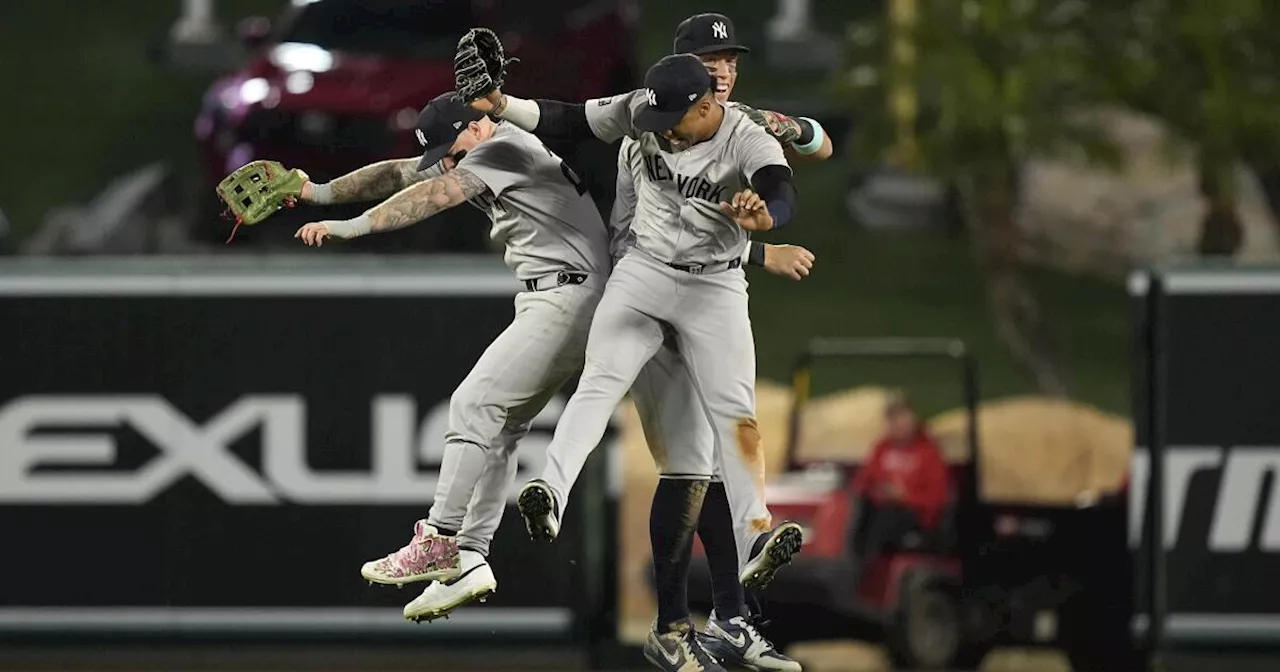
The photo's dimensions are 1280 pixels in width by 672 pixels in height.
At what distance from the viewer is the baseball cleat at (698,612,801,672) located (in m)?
5.67

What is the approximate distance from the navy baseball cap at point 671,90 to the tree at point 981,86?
59.0ft

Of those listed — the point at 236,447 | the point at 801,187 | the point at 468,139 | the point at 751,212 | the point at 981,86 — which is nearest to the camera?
the point at 751,212

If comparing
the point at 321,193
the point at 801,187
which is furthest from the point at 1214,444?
the point at 321,193

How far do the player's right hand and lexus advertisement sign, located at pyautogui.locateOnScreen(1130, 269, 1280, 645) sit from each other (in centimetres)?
1089

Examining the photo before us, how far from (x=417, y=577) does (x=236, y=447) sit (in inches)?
414

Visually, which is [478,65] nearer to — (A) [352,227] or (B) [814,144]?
(A) [352,227]

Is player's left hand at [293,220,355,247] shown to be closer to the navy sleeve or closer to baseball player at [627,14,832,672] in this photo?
baseball player at [627,14,832,672]

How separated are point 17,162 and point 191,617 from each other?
11705mm

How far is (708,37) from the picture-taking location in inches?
205

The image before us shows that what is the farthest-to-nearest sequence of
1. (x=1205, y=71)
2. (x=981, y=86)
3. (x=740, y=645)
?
(x=1205, y=71)
(x=981, y=86)
(x=740, y=645)

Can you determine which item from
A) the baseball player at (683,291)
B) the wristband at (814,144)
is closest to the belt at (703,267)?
the baseball player at (683,291)

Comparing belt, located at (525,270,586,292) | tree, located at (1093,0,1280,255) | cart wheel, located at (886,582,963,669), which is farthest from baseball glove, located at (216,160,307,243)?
tree, located at (1093,0,1280,255)

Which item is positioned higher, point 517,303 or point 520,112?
point 520,112

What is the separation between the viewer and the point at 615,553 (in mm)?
16281
